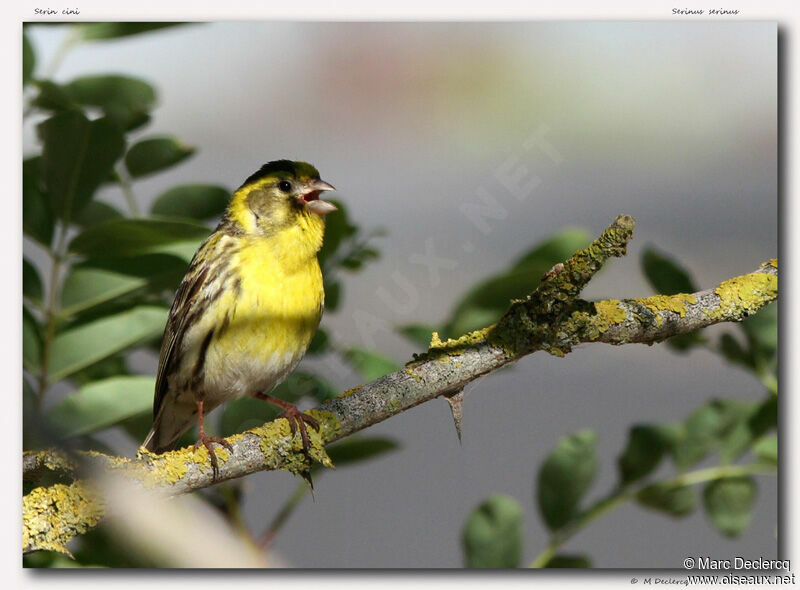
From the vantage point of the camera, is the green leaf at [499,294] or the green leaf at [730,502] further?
the green leaf at [730,502]

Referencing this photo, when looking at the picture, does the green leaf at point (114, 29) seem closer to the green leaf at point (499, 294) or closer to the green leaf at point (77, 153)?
the green leaf at point (77, 153)

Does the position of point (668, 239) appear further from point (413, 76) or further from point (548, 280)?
point (548, 280)

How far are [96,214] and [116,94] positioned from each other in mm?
328

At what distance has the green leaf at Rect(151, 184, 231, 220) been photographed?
2.15m

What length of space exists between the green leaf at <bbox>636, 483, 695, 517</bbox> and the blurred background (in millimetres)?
75

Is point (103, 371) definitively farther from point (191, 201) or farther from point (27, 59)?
point (27, 59)

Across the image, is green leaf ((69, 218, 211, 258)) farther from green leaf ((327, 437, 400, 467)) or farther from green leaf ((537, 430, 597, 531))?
green leaf ((537, 430, 597, 531))

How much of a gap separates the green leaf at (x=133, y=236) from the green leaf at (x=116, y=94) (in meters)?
0.33

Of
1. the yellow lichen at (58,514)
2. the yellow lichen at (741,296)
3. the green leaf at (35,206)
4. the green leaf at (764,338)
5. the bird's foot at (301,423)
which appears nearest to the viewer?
the yellow lichen at (58,514)

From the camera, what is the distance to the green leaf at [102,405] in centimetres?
194

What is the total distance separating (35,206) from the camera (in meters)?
2.14

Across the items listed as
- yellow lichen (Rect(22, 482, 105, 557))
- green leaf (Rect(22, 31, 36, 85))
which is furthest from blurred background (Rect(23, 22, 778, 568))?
yellow lichen (Rect(22, 482, 105, 557))

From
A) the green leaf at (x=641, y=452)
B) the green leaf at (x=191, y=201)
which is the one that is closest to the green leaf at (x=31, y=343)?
the green leaf at (x=191, y=201)

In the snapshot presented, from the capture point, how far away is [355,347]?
2109 mm
